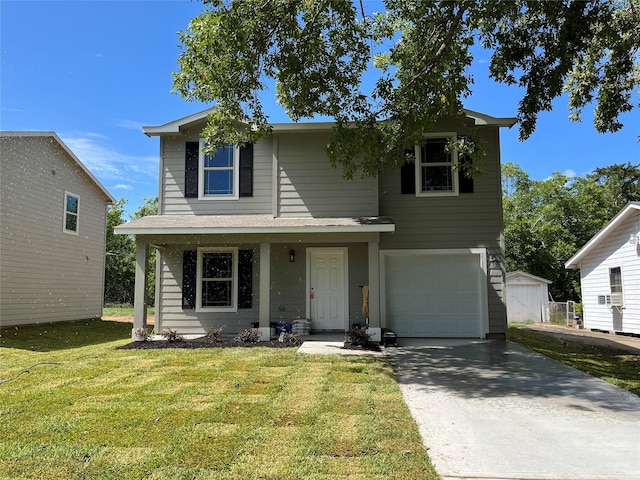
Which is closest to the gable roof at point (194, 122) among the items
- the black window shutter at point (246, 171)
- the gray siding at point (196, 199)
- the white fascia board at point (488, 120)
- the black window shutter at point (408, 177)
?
the white fascia board at point (488, 120)

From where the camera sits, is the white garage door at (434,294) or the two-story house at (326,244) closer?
the two-story house at (326,244)

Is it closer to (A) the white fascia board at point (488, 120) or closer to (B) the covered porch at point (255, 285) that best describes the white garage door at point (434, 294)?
(B) the covered porch at point (255, 285)

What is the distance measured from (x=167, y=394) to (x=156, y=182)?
699 cm

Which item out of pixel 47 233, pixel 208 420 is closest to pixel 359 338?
pixel 208 420

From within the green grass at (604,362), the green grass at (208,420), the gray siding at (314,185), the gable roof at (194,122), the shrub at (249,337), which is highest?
the gable roof at (194,122)

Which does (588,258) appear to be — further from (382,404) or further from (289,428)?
(289,428)

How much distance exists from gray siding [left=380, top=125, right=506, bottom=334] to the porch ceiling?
1248mm

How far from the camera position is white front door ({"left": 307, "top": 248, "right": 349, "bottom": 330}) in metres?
10.5

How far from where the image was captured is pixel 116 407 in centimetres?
457

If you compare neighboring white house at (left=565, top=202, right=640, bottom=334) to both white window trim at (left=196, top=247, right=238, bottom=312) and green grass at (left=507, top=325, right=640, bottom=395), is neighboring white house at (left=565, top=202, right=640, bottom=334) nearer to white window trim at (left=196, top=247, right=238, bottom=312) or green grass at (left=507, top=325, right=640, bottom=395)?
green grass at (left=507, top=325, right=640, bottom=395)

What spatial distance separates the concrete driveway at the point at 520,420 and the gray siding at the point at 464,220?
10.4 ft

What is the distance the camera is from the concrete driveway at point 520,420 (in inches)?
130

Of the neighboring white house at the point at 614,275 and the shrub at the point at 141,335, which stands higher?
the neighboring white house at the point at 614,275

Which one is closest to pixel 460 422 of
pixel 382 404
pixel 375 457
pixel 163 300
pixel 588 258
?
pixel 382 404
